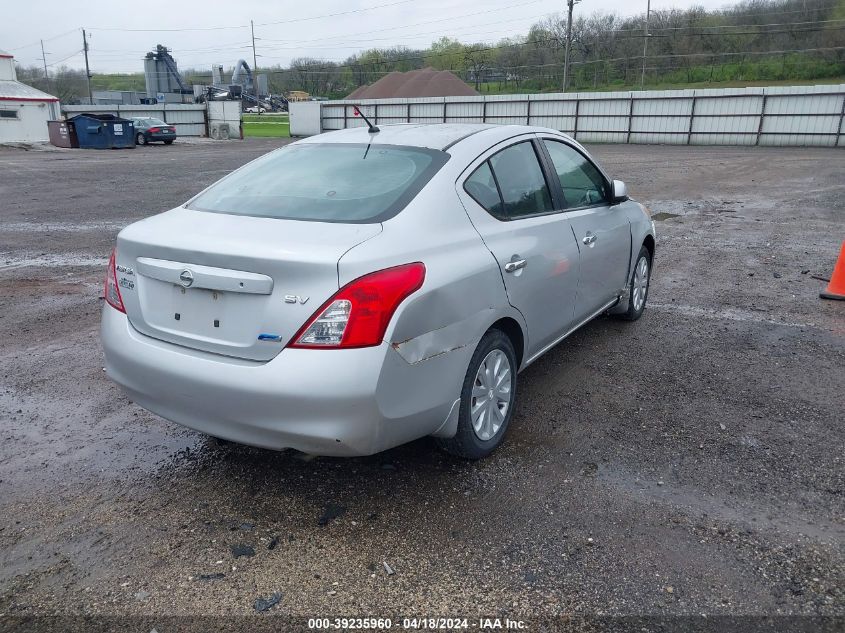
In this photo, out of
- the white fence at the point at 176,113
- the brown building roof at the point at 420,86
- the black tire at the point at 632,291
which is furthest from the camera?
the brown building roof at the point at 420,86

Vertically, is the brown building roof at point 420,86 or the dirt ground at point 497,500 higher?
the brown building roof at point 420,86

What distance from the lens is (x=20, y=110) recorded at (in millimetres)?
38344

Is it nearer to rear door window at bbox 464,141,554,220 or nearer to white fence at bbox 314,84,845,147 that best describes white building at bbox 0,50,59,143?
white fence at bbox 314,84,845,147

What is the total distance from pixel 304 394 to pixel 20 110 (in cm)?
4368

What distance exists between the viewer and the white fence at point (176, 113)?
43.7m

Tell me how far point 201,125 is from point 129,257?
4522cm

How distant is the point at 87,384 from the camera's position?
462 cm

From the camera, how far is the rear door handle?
3.53 metres

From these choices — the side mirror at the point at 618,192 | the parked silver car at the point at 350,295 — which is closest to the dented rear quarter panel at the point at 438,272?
the parked silver car at the point at 350,295

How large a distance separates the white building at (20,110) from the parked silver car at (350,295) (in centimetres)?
4163

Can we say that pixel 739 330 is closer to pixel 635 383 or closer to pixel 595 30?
pixel 635 383

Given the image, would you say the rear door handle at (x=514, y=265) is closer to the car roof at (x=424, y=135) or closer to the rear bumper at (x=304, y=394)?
the rear bumper at (x=304, y=394)

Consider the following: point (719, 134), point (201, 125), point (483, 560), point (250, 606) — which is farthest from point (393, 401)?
point (201, 125)

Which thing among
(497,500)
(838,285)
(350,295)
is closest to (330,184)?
(350,295)
